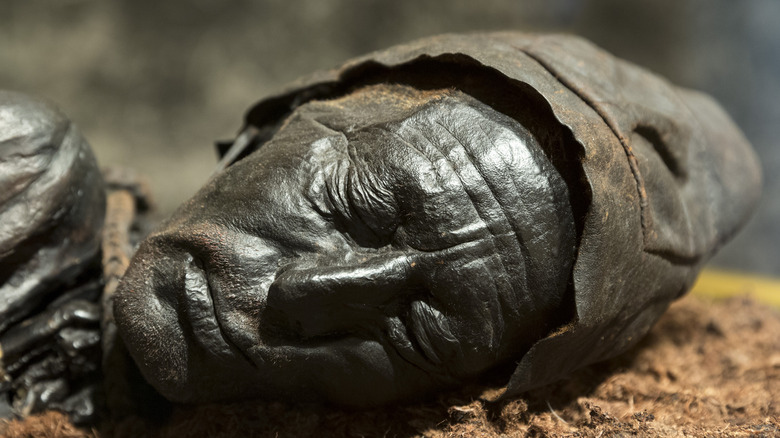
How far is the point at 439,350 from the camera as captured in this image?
4.32 feet

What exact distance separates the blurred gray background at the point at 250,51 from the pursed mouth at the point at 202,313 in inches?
93.9

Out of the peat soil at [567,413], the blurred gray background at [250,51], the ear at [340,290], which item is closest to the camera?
the ear at [340,290]

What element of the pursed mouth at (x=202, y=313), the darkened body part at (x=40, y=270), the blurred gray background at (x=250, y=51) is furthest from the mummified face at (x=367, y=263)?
the blurred gray background at (x=250, y=51)

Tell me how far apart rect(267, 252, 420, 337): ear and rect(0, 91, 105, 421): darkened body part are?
711 millimetres

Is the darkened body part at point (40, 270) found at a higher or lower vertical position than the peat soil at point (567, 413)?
higher

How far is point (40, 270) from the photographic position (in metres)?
1.68

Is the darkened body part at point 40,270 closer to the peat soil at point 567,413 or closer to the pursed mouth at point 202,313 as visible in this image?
the peat soil at point 567,413

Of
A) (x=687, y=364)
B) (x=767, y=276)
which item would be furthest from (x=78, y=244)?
(x=767, y=276)

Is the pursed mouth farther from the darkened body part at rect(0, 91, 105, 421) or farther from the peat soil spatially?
the darkened body part at rect(0, 91, 105, 421)

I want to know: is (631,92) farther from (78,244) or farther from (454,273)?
(78,244)

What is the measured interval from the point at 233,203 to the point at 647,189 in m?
0.91

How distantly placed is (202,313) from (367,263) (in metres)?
0.37

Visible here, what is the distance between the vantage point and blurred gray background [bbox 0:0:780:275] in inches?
131

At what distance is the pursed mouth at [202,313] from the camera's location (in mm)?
1310
